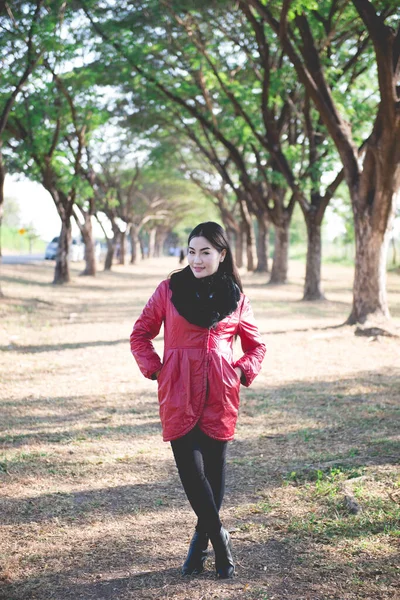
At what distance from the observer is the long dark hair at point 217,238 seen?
11.4 ft

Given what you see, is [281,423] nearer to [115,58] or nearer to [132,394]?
[132,394]

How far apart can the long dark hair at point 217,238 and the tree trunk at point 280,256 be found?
21.3 metres

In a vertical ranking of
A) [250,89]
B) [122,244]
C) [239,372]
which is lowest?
[239,372]

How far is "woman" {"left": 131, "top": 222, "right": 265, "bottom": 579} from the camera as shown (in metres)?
3.33

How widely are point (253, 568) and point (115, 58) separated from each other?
16.1m

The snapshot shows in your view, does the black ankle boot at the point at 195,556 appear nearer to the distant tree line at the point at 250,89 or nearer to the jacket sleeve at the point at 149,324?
the jacket sleeve at the point at 149,324

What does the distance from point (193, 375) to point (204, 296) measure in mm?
411

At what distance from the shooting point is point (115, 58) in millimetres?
17578

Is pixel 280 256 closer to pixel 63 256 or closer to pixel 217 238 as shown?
pixel 63 256

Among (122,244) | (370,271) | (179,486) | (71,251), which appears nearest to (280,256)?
(370,271)

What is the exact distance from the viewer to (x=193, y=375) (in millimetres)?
3330

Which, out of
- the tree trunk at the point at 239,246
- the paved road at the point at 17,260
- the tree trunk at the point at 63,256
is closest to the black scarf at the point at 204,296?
the tree trunk at the point at 63,256

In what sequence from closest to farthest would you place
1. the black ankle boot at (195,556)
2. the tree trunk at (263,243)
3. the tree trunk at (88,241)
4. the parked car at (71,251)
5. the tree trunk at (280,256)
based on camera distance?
the black ankle boot at (195,556)
the tree trunk at (280,256)
the tree trunk at (88,241)
the tree trunk at (263,243)
the parked car at (71,251)

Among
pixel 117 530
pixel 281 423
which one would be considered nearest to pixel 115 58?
pixel 281 423
